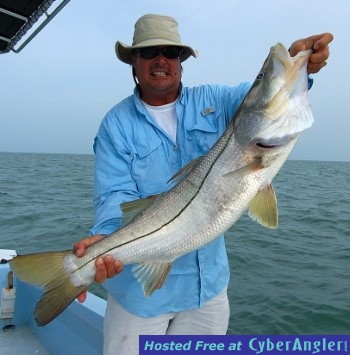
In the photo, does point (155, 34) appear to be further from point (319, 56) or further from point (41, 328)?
point (41, 328)

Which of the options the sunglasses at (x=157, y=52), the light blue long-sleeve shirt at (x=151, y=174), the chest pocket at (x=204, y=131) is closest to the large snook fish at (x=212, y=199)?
the light blue long-sleeve shirt at (x=151, y=174)

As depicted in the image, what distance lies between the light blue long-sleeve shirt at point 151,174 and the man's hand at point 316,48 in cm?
75

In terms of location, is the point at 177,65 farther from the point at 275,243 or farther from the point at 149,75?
the point at 275,243

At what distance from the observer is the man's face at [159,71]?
3.12m

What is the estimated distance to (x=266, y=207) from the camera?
2672 mm

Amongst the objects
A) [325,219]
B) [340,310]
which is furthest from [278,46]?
[325,219]

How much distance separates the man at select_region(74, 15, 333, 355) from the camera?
306cm

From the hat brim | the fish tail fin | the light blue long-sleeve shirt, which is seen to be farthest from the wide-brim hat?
the fish tail fin

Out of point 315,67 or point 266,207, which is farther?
point 266,207

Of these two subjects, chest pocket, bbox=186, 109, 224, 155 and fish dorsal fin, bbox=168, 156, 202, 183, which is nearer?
fish dorsal fin, bbox=168, 156, 202, 183

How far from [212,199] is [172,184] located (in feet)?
1.48

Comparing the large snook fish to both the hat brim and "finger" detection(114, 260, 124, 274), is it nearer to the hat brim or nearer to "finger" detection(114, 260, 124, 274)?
"finger" detection(114, 260, 124, 274)

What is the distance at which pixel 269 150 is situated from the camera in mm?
2600

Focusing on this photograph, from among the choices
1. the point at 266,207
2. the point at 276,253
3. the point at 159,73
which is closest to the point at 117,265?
the point at 266,207
